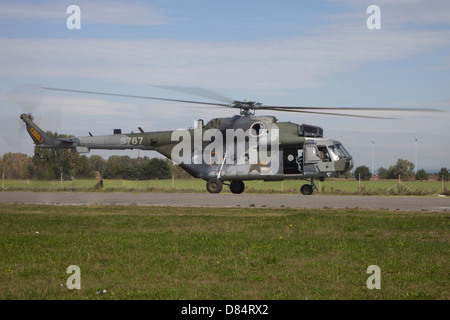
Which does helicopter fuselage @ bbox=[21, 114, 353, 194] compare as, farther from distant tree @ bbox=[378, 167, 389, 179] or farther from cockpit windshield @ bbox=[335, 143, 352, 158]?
distant tree @ bbox=[378, 167, 389, 179]

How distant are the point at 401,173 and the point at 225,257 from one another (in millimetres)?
83001

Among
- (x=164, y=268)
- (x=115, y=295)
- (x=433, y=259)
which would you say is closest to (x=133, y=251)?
(x=164, y=268)

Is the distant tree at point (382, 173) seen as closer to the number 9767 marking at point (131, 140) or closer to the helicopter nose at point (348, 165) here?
the helicopter nose at point (348, 165)

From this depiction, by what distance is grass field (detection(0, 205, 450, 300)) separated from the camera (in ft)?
27.2

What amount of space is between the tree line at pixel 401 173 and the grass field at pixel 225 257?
5254 centimetres

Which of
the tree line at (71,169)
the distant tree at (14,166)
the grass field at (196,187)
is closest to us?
→ the grass field at (196,187)

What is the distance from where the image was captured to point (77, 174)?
59.9 m

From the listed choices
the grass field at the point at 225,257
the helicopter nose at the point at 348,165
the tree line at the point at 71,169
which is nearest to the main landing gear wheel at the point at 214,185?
the helicopter nose at the point at 348,165

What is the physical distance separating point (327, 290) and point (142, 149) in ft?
85.8

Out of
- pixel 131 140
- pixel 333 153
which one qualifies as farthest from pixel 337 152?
pixel 131 140

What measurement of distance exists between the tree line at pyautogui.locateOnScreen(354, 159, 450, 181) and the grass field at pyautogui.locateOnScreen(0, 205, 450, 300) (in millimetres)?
52543

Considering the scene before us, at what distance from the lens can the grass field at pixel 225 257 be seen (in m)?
8.30

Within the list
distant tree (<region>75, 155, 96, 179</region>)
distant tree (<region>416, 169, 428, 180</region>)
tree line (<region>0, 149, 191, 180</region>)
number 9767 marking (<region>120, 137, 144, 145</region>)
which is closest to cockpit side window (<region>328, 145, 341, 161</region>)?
number 9767 marking (<region>120, 137, 144, 145</region>)

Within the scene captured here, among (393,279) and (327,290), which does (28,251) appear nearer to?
(327,290)
